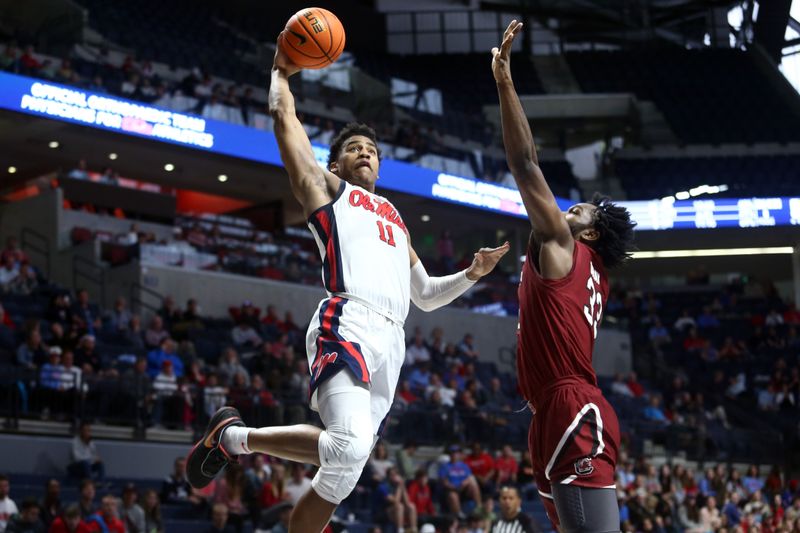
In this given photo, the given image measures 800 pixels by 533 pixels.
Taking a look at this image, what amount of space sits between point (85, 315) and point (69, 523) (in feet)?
20.0

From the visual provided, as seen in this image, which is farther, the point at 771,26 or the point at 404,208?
the point at 771,26

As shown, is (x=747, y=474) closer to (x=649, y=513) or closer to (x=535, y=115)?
(x=649, y=513)

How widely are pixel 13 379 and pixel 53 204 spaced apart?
8217mm

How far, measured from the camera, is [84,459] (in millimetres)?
13711

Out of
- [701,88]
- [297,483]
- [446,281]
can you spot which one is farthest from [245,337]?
[701,88]

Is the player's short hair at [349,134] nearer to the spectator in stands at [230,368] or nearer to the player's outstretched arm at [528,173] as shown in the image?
the player's outstretched arm at [528,173]

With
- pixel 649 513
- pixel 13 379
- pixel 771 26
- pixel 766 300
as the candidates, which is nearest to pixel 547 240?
pixel 13 379

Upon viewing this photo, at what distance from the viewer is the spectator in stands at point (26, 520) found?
11141 millimetres

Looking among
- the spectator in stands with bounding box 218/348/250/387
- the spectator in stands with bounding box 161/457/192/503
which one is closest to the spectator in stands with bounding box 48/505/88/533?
the spectator in stands with bounding box 161/457/192/503

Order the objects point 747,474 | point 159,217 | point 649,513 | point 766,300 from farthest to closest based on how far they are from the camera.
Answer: point 766,300 < point 159,217 < point 747,474 < point 649,513

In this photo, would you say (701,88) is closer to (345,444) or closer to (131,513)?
(131,513)

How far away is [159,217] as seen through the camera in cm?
2466

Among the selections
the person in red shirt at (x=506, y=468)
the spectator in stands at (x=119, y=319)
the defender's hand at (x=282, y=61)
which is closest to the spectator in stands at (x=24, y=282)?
the spectator in stands at (x=119, y=319)

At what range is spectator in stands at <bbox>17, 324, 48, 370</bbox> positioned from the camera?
1463 cm
